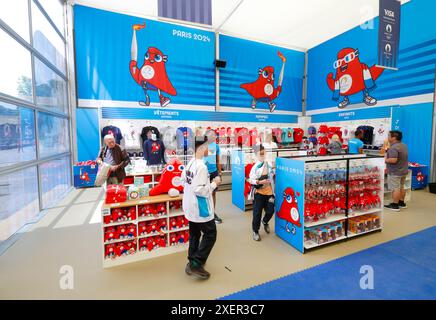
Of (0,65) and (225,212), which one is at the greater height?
(0,65)

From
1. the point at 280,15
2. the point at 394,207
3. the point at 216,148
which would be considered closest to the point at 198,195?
the point at 216,148

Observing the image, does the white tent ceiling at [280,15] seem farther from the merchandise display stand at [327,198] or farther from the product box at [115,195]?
the product box at [115,195]

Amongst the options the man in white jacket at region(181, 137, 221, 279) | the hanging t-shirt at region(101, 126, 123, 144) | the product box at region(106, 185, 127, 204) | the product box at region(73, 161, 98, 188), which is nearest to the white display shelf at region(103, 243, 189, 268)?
the man in white jacket at region(181, 137, 221, 279)

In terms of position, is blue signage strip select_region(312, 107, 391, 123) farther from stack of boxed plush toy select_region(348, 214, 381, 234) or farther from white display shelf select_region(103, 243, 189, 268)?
white display shelf select_region(103, 243, 189, 268)

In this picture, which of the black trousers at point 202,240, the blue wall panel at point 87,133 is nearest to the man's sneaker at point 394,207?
the black trousers at point 202,240

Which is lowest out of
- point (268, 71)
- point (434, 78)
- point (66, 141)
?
point (66, 141)

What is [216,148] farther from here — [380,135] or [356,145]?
[380,135]

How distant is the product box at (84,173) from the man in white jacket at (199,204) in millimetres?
5262

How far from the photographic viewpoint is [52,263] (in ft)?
9.13

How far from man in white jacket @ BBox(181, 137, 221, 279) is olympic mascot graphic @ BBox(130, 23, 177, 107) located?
218 inches

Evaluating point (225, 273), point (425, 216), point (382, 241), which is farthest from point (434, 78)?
point (225, 273)

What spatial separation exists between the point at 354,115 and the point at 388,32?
3587 mm
